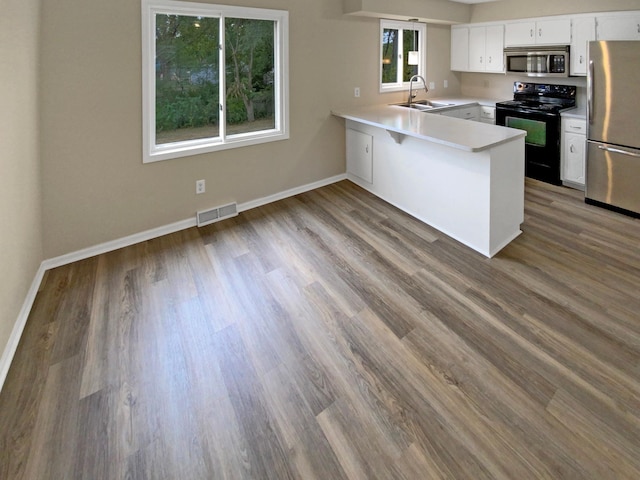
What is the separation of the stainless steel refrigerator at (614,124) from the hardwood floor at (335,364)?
0.78 m

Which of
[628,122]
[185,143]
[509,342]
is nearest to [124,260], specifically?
[185,143]

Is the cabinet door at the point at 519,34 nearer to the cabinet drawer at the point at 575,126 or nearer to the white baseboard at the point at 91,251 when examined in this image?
the cabinet drawer at the point at 575,126

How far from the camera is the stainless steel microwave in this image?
4609 mm

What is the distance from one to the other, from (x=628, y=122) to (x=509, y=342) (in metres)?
2.82

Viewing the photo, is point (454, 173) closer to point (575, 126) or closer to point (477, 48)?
point (575, 126)

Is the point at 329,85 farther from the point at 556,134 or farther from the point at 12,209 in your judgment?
the point at 12,209

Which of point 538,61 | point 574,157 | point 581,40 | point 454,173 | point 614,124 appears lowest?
point 454,173

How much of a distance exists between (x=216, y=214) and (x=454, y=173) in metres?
2.38

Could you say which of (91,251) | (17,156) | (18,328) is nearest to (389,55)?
(91,251)

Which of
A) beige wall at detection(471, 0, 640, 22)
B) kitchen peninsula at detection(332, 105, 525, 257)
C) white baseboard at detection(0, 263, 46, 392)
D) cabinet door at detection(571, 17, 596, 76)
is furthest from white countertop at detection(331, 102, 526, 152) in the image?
white baseboard at detection(0, 263, 46, 392)

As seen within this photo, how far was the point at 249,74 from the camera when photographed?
403cm

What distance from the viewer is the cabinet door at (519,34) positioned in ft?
16.1

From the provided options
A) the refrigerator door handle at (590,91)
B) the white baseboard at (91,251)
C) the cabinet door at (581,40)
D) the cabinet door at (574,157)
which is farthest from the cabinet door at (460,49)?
the white baseboard at (91,251)

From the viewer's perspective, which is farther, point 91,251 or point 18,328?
point 91,251
